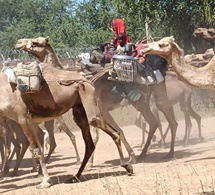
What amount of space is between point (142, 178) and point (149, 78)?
2.59m

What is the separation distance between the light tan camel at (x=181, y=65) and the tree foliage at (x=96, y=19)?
891cm

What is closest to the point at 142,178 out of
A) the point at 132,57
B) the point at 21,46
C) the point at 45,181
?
the point at 45,181

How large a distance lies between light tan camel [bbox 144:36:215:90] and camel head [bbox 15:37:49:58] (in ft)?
6.11

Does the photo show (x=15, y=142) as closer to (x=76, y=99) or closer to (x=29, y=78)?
(x=76, y=99)

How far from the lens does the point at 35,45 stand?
1038cm

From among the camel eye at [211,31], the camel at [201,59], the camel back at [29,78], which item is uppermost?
the camel eye at [211,31]

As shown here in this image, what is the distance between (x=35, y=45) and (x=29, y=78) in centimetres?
203

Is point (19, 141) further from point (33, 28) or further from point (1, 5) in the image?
point (1, 5)

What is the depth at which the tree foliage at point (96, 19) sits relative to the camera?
66.4ft

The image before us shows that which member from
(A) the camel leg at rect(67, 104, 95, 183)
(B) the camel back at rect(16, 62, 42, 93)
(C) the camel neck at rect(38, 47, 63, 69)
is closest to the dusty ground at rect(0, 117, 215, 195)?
(A) the camel leg at rect(67, 104, 95, 183)

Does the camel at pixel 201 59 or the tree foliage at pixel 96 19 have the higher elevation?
the camel at pixel 201 59

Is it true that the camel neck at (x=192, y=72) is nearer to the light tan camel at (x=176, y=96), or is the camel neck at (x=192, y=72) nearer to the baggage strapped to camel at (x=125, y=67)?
the baggage strapped to camel at (x=125, y=67)

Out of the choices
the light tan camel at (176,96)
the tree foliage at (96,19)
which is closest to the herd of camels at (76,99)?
the light tan camel at (176,96)

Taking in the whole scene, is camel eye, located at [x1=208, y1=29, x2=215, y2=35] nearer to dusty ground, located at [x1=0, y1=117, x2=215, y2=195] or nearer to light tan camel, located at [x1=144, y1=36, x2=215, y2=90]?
light tan camel, located at [x1=144, y1=36, x2=215, y2=90]
